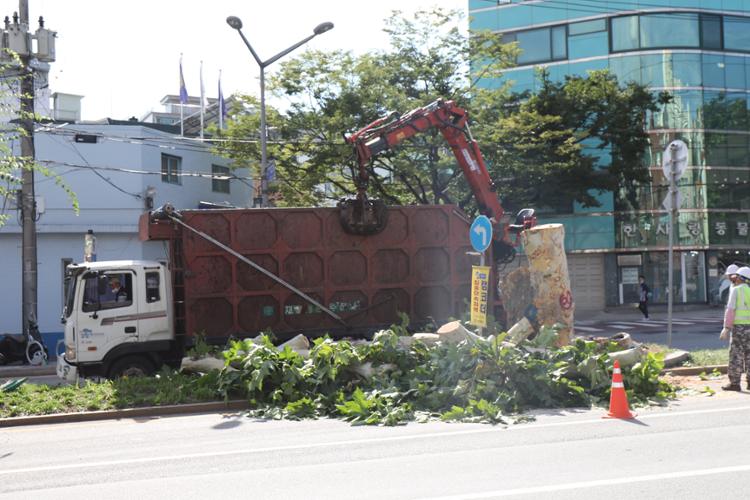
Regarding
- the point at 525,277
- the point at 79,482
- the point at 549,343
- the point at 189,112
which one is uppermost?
the point at 189,112

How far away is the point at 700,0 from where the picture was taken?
36250 mm

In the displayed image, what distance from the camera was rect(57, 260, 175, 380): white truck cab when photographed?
12.8 meters

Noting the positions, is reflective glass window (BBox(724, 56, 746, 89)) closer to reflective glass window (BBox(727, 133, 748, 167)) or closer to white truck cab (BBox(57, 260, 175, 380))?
reflective glass window (BBox(727, 133, 748, 167))

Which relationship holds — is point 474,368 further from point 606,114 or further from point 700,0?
point 700,0

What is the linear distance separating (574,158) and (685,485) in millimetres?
23826

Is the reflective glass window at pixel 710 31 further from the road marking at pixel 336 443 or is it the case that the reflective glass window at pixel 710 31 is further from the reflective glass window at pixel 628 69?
the road marking at pixel 336 443

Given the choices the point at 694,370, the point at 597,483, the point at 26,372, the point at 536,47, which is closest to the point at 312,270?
the point at 694,370

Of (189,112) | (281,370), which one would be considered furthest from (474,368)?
(189,112)

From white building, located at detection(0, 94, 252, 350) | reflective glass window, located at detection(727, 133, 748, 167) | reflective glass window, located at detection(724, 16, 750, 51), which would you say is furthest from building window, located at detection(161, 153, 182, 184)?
reflective glass window, located at detection(724, 16, 750, 51)

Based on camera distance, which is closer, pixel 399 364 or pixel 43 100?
pixel 399 364

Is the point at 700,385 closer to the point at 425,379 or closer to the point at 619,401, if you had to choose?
the point at 619,401

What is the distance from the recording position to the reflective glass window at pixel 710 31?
3612 cm

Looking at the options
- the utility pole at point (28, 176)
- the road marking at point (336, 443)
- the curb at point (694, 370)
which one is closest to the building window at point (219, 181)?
the utility pole at point (28, 176)

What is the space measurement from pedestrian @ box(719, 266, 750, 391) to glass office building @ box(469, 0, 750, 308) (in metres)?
25.0
